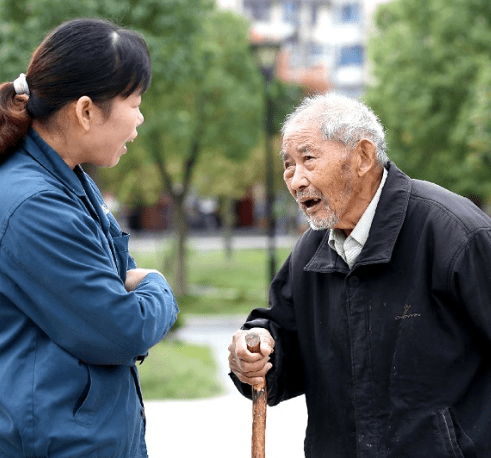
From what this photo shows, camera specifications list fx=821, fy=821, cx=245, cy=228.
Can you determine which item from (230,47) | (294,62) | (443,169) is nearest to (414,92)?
(443,169)

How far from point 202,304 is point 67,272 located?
54.8 feet

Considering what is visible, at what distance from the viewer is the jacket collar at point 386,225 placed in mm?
2365

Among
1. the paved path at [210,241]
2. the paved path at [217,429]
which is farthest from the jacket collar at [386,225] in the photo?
the paved path at [210,241]

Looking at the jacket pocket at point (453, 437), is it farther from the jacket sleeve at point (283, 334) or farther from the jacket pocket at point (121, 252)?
the jacket pocket at point (121, 252)

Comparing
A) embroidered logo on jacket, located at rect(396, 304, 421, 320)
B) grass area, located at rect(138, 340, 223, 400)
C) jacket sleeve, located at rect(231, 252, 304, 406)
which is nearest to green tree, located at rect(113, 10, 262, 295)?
grass area, located at rect(138, 340, 223, 400)

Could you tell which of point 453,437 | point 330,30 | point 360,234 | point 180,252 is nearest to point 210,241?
point 330,30

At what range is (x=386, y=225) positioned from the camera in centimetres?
239

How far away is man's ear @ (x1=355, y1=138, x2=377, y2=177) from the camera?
246 centimetres

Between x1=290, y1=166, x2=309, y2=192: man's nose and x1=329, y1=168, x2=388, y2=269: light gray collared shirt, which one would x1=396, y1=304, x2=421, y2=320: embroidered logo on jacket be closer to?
x1=329, y1=168, x2=388, y2=269: light gray collared shirt

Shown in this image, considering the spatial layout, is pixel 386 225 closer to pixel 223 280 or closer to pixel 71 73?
pixel 71 73

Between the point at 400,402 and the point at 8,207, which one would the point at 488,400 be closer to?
the point at 400,402

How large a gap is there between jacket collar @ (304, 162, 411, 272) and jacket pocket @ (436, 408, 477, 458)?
1.52 ft

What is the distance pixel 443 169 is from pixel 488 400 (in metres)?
17.4

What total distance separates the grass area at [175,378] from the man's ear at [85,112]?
6441 millimetres
